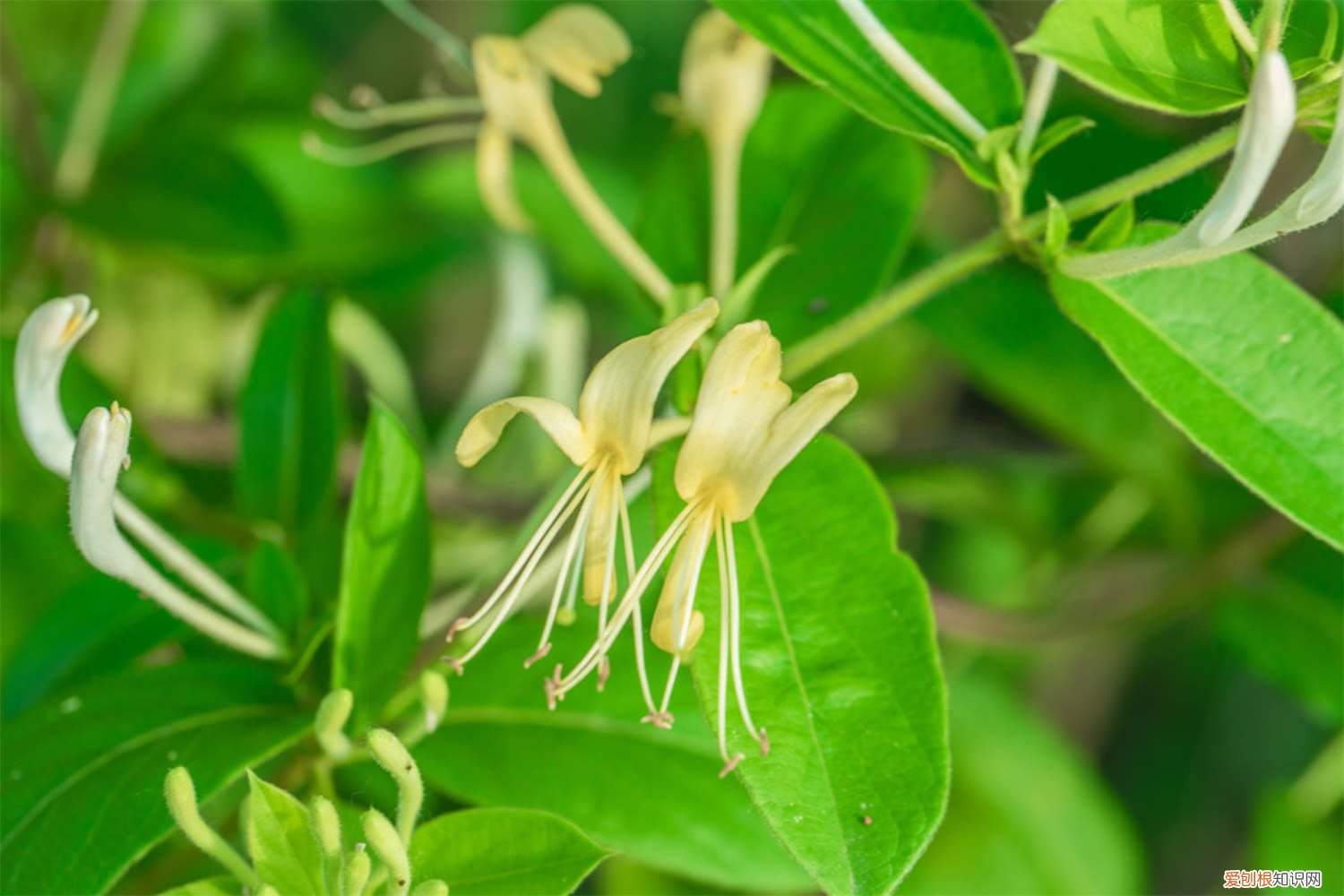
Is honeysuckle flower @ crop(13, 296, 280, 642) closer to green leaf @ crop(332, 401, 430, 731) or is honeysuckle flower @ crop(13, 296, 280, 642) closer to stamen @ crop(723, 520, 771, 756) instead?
green leaf @ crop(332, 401, 430, 731)

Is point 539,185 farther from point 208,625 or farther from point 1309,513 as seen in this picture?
point 1309,513

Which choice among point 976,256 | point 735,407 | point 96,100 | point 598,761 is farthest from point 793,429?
point 96,100

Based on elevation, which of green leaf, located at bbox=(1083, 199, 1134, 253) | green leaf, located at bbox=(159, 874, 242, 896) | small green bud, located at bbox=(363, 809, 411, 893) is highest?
green leaf, located at bbox=(1083, 199, 1134, 253)

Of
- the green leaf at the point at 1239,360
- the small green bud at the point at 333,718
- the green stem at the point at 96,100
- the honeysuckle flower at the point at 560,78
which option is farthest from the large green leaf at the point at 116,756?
the green stem at the point at 96,100

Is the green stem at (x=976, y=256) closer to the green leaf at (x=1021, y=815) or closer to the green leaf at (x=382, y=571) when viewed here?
the green leaf at (x=382, y=571)

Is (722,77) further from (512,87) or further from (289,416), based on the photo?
(289,416)

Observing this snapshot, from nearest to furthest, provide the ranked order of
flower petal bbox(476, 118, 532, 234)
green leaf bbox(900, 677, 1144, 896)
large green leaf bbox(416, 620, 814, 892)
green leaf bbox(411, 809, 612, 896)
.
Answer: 1. green leaf bbox(411, 809, 612, 896)
2. large green leaf bbox(416, 620, 814, 892)
3. flower petal bbox(476, 118, 532, 234)
4. green leaf bbox(900, 677, 1144, 896)

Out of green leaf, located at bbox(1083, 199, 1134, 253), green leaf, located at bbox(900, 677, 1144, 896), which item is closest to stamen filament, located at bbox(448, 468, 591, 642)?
green leaf, located at bbox(1083, 199, 1134, 253)
